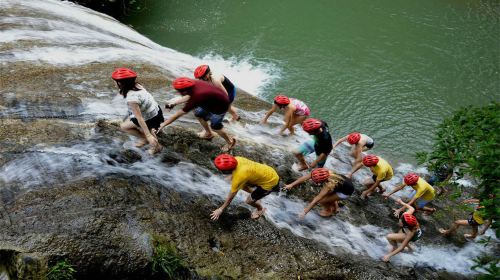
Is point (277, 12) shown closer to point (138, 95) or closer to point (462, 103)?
point (462, 103)

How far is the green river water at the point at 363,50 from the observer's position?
1302cm

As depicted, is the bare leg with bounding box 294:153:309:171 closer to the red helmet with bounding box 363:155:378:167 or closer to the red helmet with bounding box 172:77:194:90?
the red helmet with bounding box 363:155:378:167

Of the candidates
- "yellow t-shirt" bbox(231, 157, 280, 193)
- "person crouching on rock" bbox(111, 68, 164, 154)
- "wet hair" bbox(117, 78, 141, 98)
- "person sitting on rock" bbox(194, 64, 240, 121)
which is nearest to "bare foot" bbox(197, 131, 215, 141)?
"person sitting on rock" bbox(194, 64, 240, 121)

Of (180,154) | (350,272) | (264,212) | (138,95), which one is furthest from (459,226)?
(138,95)

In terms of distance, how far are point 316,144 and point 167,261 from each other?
3667mm

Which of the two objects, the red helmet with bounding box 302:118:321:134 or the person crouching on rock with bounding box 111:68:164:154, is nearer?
the person crouching on rock with bounding box 111:68:164:154

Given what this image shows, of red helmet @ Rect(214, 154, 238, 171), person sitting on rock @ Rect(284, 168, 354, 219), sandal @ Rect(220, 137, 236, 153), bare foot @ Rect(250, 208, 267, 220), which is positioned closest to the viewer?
red helmet @ Rect(214, 154, 238, 171)

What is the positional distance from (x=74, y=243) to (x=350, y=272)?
12.5ft

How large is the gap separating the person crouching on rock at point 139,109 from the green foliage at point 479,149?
4156 mm

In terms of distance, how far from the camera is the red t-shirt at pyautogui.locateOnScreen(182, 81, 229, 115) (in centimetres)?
591

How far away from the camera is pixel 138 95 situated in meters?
5.74

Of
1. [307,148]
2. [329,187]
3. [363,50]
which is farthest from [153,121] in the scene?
[363,50]

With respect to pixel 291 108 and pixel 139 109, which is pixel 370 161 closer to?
pixel 291 108

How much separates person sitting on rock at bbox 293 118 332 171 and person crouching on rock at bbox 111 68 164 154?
257cm
